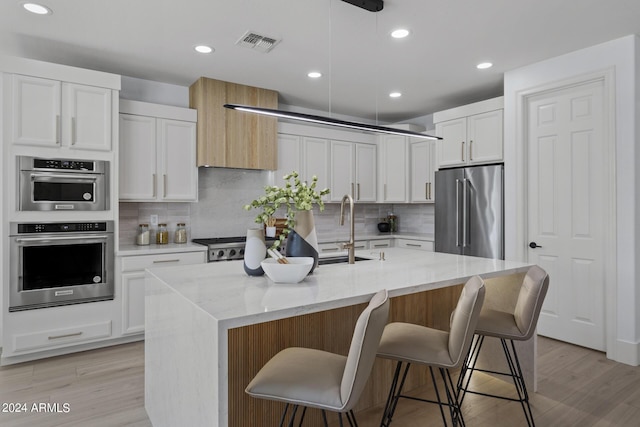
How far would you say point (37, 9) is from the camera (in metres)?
2.69

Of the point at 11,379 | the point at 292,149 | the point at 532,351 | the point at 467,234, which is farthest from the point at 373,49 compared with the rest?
the point at 11,379

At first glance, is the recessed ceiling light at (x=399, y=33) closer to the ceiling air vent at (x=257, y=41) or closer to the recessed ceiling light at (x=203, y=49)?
the ceiling air vent at (x=257, y=41)

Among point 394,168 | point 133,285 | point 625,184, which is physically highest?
point 394,168

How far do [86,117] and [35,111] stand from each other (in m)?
0.35

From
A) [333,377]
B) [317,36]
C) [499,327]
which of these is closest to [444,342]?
[499,327]

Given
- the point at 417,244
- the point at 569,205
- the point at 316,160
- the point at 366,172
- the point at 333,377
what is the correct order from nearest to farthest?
the point at 333,377
the point at 569,205
the point at 316,160
the point at 417,244
the point at 366,172

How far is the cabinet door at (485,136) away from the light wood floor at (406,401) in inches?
77.3

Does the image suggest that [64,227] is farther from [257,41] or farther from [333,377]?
[333,377]

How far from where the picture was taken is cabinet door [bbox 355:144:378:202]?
545 cm

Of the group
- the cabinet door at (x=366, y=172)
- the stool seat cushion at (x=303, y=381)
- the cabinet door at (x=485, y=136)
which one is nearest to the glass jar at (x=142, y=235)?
the cabinet door at (x=366, y=172)

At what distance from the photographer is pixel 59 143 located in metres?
3.25

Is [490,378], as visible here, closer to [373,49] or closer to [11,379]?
[373,49]

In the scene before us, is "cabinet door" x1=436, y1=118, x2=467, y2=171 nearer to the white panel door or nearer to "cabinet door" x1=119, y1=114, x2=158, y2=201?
the white panel door

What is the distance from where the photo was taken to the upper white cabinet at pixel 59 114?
3115mm
